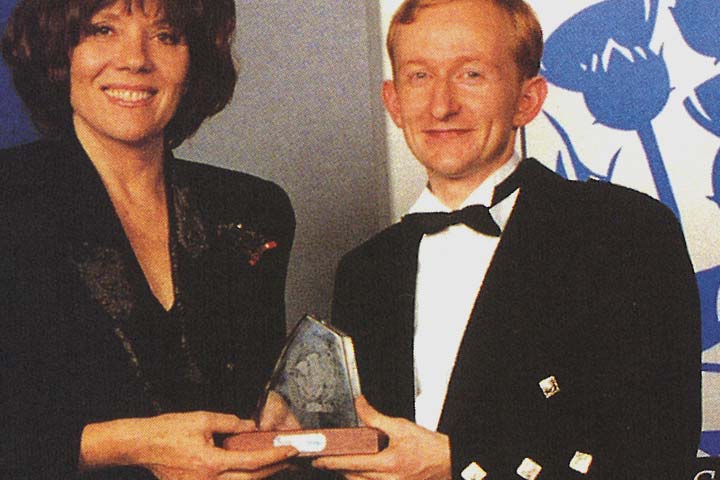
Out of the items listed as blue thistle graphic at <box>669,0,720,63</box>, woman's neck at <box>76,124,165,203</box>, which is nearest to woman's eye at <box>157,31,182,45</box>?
woman's neck at <box>76,124,165,203</box>

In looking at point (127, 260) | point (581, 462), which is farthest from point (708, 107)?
point (127, 260)

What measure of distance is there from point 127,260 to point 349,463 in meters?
0.45

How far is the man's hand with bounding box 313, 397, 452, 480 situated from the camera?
1.45 m

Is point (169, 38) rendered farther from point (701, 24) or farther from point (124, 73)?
point (701, 24)

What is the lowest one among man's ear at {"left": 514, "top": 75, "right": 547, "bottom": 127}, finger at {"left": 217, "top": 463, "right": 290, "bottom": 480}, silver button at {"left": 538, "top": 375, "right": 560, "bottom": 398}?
finger at {"left": 217, "top": 463, "right": 290, "bottom": 480}

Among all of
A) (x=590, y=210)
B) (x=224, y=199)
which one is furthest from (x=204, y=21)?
(x=590, y=210)

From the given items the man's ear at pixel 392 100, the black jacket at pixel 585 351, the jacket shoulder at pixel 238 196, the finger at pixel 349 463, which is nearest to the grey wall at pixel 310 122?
the jacket shoulder at pixel 238 196

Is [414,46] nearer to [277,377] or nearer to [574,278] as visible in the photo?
[574,278]

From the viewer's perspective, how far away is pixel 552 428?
156cm

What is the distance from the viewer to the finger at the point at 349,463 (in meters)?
1.44

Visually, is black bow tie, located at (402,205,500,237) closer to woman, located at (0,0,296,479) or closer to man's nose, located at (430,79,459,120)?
man's nose, located at (430,79,459,120)

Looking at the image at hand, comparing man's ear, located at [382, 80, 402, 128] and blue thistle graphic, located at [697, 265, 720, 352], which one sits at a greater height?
man's ear, located at [382, 80, 402, 128]

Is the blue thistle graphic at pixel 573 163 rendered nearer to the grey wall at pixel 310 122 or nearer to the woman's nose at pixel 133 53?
the grey wall at pixel 310 122

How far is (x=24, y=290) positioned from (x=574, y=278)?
0.75 meters
